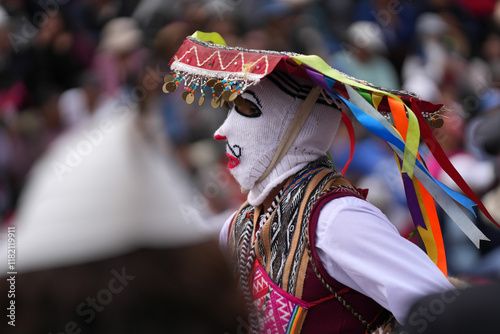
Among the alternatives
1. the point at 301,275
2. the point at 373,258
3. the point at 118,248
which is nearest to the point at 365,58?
the point at 301,275

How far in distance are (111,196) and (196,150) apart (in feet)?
12.7

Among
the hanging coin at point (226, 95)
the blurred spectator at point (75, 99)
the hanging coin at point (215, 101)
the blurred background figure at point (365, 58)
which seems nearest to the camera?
the hanging coin at point (226, 95)

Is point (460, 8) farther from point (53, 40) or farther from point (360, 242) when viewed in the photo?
point (360, 242)

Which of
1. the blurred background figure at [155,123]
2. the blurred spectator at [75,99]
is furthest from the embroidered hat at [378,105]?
the blurred spectator at [75,99]

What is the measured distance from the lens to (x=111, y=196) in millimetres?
830

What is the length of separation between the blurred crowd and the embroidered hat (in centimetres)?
112

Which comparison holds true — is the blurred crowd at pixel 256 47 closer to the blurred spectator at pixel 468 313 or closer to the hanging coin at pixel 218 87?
the hanging coin at pixel 218 87

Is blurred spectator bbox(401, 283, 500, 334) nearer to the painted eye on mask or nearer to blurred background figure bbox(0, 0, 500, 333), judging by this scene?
blurred background figure bbox(0, 0, 500, 333)

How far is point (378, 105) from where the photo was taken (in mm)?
2199

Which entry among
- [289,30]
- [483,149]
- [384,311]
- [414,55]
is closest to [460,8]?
[414,55]

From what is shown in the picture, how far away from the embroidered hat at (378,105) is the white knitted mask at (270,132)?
60mm

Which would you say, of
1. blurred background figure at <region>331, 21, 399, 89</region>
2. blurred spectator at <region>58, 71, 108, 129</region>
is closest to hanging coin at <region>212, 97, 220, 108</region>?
blurred spectator at <region>58, 71, 108, 129</region>

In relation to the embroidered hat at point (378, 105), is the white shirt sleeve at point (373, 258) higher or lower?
lower

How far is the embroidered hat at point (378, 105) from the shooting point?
206 centimetres
